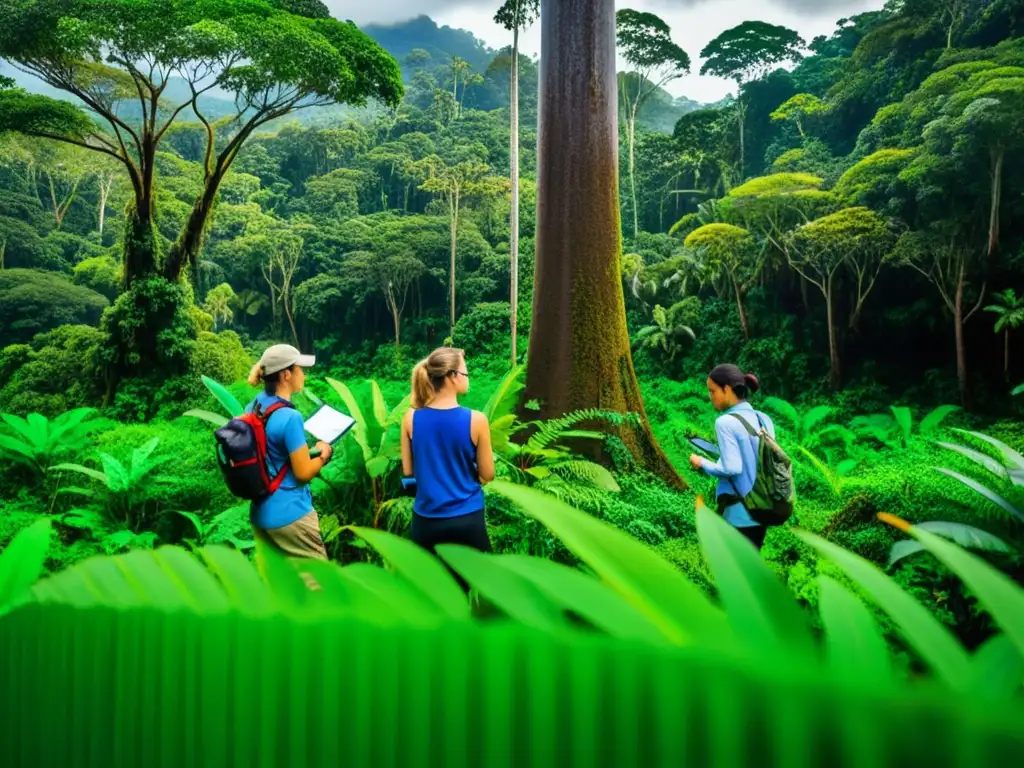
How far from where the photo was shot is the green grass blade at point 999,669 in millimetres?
282

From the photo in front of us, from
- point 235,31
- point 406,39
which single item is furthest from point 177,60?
point 406,39

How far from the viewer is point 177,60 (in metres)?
11.6

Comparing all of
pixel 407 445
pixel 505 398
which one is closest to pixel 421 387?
pixel 407 445

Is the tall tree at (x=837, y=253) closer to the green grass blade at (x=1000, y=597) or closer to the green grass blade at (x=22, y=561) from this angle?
the green grass blade at (x=1000, y=597)

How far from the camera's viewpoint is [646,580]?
34 centimetres

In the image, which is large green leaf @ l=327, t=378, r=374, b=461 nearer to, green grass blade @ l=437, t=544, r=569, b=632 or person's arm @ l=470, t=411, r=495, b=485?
person's arm @ l=470, t=411, r=495, b=485

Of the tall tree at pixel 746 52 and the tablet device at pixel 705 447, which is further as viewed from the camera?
the tall tree at pixel 746 52

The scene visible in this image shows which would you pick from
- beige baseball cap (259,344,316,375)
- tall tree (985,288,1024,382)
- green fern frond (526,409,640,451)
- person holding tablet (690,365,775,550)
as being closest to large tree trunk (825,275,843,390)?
tall tree (985,288,1024,382)

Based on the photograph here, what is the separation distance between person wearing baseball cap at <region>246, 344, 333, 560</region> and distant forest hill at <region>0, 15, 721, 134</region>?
1319cm

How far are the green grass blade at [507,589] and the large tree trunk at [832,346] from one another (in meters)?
14.7

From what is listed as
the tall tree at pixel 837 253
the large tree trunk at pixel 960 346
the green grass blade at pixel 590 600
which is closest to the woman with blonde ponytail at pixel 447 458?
the green grass blade at pixel 590 600

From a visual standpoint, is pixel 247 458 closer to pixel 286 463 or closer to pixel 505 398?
pixel 286 463

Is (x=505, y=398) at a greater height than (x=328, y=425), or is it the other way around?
(x=328, y=425)

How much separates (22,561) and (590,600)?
0.56 meters
